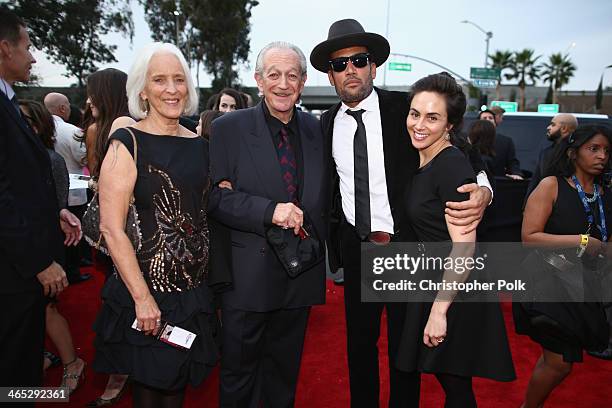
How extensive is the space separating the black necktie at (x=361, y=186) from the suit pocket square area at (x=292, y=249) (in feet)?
1.63

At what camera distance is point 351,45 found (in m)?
2.75

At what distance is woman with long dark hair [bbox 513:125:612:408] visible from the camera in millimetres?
2539

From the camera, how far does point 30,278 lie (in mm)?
2092

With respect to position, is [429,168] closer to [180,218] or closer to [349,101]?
[349,101]

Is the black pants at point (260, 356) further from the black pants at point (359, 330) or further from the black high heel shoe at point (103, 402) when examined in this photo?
the black high heel shoe at point (103, 402)

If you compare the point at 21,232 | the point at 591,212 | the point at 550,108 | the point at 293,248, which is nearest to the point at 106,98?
the point at 21,232

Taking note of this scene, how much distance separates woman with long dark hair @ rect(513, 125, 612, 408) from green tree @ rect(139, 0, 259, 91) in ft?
113

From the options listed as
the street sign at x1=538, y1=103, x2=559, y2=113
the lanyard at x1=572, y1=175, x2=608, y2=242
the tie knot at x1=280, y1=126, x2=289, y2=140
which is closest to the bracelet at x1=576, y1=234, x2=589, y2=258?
the lanyard at x1=572, y1=175, x2=608, y2=242

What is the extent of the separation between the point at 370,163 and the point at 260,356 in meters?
1.31

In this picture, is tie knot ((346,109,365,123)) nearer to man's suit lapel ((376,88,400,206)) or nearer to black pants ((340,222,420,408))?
man's suit lapel ((376,88,400,206))

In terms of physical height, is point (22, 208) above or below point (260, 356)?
above

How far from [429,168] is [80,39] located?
3448 centimetres

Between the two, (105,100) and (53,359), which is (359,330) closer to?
(105,100)

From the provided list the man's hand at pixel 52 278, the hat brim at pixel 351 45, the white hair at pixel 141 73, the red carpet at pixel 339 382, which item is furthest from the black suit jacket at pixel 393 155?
the man's hand at pixel 52 278
